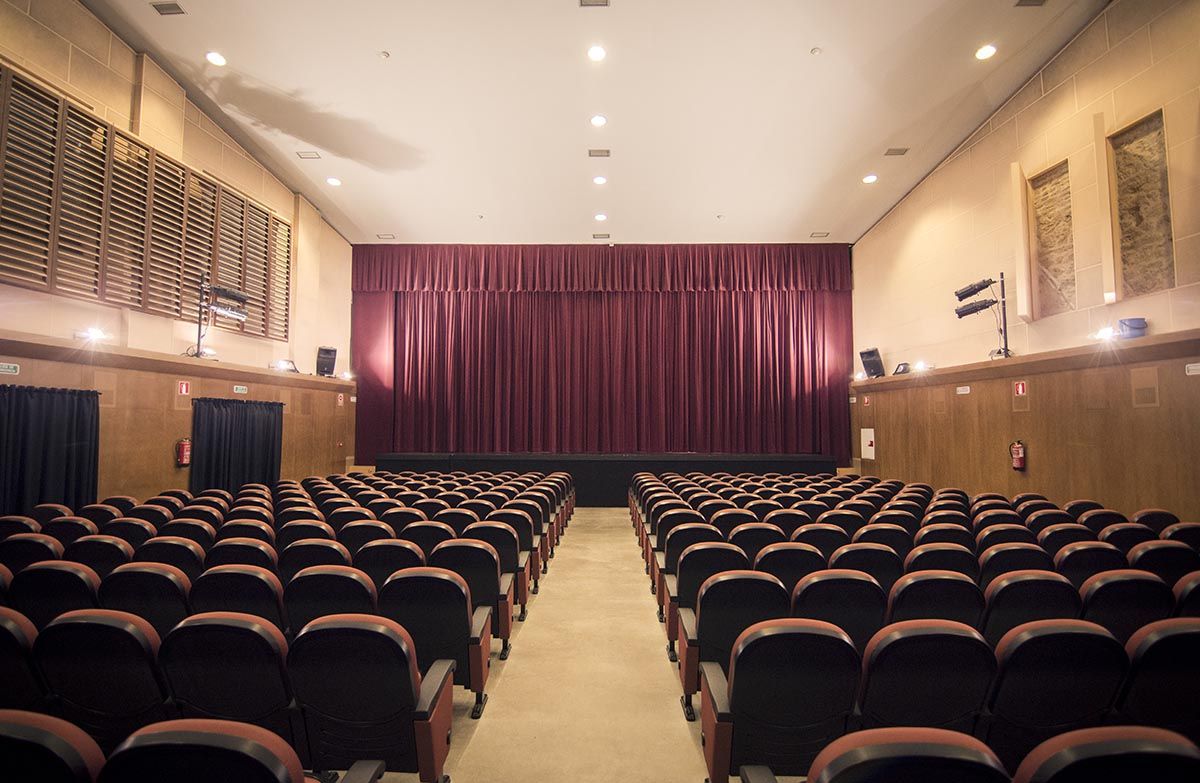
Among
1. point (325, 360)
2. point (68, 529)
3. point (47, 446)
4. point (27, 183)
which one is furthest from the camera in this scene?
point (325, 360)

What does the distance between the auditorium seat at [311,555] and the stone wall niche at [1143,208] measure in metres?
7.89

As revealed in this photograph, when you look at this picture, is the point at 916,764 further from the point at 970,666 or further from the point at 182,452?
the point at 182,452

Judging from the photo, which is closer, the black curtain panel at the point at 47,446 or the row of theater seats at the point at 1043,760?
the row of theater seats at the point at 1043,760

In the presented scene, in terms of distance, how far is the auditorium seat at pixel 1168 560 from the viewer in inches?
122

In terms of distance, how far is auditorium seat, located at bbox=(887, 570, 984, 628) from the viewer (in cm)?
246

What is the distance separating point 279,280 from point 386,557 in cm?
984

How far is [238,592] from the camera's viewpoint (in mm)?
2590

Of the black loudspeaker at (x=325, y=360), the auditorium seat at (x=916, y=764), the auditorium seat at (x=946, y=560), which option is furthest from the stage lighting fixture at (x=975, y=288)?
the black loudspeaker at (x=325, y=360)

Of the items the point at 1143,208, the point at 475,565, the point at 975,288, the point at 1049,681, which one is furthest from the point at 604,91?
the point at 1049,681

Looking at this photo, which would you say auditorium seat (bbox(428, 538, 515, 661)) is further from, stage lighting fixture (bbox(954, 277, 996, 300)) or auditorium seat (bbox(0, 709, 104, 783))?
stage lighting fixture (bbox(954, 277, 996, 300))

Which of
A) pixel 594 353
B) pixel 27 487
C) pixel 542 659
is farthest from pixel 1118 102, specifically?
pixel 27 487

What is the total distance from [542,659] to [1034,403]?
7.31 m

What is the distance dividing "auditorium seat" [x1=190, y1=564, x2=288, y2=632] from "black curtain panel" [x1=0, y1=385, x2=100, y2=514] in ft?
16.7

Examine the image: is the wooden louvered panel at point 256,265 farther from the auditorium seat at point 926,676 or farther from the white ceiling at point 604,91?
the auditorium seat at point 926,676
